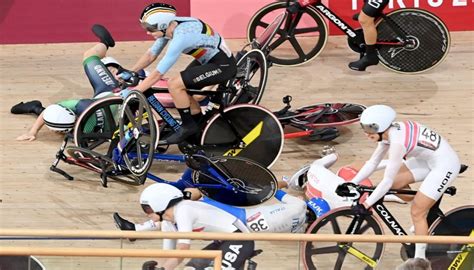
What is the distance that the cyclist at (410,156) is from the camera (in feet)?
28.3

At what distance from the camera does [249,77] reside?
11016mm

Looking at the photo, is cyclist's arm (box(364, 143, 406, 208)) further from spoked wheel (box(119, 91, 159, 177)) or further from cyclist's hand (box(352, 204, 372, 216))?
spoked wheel (box(119, 91, 159, 177))

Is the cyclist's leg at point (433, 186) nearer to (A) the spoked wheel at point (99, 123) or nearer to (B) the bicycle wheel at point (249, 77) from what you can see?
(B) the bicycle wheel at point (249, 77)

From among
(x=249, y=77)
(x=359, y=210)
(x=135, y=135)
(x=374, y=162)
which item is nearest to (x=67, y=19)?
(x=249, y=77)

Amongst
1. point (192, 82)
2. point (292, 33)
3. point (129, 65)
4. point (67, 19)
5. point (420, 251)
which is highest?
point (420, 251)

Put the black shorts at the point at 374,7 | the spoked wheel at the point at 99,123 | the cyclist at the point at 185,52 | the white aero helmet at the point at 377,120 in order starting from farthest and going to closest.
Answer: the black shorts at the point at 374,7 → the spoked wheel at the point at 99,123 → the cyclist at the point at 185,52 → the white aero helmet at the point at 377,120

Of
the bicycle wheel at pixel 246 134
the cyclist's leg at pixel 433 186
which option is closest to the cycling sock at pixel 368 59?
the bicycle wheel at pixel 246 134

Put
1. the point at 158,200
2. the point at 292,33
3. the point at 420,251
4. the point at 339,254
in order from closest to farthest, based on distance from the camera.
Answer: the point at 420,251, the point at 339,254, the point at 158,200, the point at 292,33

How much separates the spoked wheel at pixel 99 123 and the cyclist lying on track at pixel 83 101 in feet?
0.95

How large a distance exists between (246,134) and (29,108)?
2339 millimetres

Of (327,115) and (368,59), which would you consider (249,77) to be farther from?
(368,59)

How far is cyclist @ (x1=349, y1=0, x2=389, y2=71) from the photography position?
1135 cm

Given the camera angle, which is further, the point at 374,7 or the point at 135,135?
the point at 374,7

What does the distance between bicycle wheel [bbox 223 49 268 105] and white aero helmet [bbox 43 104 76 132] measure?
1.42m
